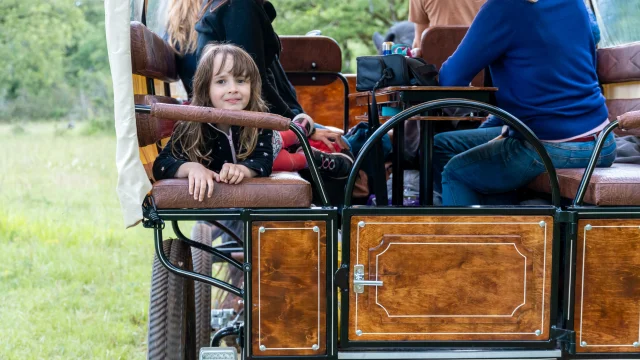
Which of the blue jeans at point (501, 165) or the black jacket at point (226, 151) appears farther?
the blue jeans at point (501, 165)

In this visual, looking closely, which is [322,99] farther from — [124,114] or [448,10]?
[124,114]

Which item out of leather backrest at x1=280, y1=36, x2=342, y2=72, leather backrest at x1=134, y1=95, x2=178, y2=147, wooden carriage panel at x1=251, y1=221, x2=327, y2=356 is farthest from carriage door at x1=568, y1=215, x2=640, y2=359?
leather backrest at x1=280, y1=36, x2=342, y2=72

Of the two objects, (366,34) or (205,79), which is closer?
(205,79)

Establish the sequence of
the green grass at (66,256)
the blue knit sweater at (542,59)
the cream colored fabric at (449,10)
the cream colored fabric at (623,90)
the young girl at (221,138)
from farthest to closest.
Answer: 1. the cream colored fabric at (449,10)
2. the green grass at (66,256)
3. the cream colored fabric at (623,90)
4. the blue knit sweater at (542,59)
5. the young girl at (221,138)

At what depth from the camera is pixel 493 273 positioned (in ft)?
7.32

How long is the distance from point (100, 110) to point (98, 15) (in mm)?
1547

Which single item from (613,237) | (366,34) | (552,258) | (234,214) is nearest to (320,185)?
(234,214)

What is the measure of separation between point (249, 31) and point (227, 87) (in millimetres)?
443

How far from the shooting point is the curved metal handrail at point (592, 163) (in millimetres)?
2217

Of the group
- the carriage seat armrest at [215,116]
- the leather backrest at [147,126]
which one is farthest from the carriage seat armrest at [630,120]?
the leather backrest at [147,126]

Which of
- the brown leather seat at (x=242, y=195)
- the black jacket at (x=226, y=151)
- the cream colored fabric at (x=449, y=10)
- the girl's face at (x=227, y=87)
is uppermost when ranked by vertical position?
the cream colored fabric at (x=449, y=10)

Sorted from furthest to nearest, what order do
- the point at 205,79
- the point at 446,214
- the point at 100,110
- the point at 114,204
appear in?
the point at 100,110, the point at 114,204, the point at 205,79, the point at 446,214

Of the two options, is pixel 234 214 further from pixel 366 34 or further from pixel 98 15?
pixel 98 15

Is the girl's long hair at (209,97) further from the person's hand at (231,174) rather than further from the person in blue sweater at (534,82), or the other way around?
the person in blue sweater at (534,82)
